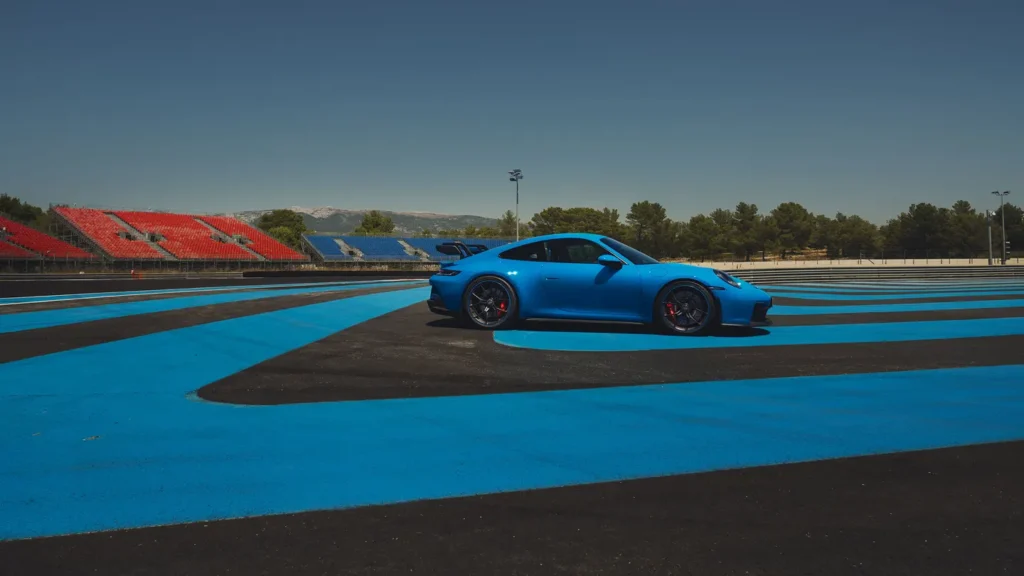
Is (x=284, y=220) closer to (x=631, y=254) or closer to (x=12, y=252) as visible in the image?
(x=12, y=252)

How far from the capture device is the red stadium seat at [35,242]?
4459 centimetres

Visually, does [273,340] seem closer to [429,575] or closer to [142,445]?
[142,445]

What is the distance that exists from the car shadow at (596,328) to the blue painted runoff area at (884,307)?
9.58ft

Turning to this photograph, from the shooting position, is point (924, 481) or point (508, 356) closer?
point (924, 481)

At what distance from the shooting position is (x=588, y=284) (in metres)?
8.17

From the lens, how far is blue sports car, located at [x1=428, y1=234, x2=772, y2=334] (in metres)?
8.01

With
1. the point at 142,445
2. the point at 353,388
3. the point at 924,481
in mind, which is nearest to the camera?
the point at 924,481

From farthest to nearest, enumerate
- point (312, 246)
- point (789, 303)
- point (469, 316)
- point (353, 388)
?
point (312, 246) → point (789, 303) → point (469, 316) → point (353, 388)

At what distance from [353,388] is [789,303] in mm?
11248

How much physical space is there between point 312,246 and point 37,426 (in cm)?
6402

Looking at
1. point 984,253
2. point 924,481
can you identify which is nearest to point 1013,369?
point 924,481

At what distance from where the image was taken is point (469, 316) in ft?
28.5

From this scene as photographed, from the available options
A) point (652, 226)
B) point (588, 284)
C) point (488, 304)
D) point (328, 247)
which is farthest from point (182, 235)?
point (652, 226)

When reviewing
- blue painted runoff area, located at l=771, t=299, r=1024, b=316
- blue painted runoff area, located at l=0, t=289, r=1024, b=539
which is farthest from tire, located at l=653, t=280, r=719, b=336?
blue painted runoff area, located at l=771, t=299, r=1024, b=316
